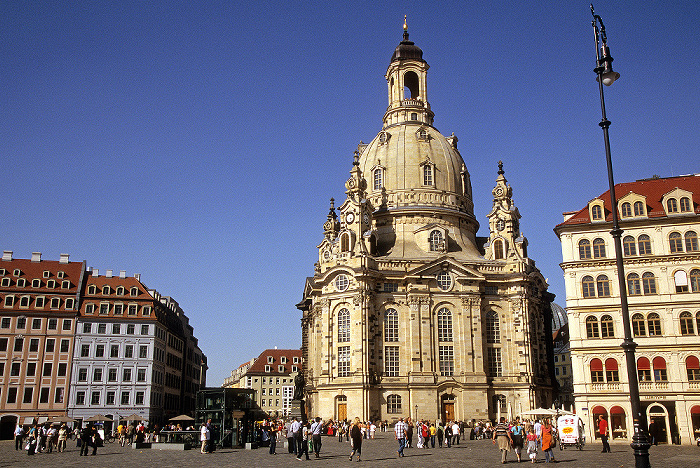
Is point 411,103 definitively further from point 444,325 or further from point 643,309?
point 643,309

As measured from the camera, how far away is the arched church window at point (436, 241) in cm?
7694

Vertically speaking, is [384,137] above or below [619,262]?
above

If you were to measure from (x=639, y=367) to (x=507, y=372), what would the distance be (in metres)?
24.4

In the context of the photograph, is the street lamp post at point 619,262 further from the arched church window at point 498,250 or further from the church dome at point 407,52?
the church dome at point 407,52

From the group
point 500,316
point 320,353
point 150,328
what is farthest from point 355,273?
point 150,328

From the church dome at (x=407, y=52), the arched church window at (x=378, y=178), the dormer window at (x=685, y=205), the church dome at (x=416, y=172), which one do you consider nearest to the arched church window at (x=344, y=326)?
the church dome at (x=416, y=172)

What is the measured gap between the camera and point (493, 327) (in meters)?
73.9

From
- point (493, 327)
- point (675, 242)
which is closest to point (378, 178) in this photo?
point (493, 327)

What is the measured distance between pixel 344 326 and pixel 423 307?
28.8 ft

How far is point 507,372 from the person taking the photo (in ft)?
238

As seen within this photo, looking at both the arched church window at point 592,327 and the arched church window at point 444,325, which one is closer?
the arched church window at point 592,327

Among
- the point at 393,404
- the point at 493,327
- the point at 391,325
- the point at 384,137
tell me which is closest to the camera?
the point at 393,404

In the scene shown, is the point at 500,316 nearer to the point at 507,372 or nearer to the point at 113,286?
the point at 507,372

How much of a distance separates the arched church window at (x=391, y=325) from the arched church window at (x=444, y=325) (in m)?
4.66
